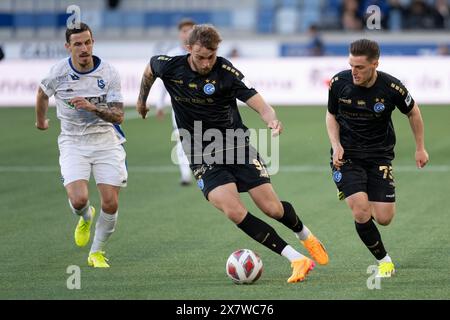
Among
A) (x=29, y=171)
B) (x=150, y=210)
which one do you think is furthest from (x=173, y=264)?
(x=29, y=171)

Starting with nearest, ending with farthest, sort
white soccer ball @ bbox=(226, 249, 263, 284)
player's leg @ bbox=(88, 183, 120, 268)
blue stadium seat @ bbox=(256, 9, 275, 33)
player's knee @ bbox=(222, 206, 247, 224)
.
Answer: white soccer ball @ bbox=(226, 249, 263, 284) → player's knee @ bbox=(222, 206, 247, 224) → player's leg @ bbox=(88, 183, 120, 268) → blue stadium seat @ bbox=(256, 9, 275, 33)

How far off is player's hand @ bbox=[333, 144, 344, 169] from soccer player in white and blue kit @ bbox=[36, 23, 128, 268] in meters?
1.96

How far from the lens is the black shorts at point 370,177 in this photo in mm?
8781

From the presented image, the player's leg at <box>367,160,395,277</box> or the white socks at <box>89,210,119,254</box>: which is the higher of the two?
the player's leg at <box>367,160,395,277</box>

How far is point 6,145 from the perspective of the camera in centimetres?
1978

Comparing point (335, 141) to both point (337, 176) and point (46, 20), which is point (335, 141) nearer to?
point (337, 176)

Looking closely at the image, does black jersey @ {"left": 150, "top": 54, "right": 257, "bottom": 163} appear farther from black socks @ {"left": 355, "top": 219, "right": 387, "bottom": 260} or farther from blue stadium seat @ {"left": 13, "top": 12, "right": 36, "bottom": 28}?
blue stadium seat @ {"left": 13, "top": 12, "right": 36, "bottom": 28}

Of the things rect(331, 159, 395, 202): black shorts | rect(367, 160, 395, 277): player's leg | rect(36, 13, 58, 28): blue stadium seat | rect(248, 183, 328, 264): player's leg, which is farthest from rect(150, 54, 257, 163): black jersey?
rect(36, 13, 58, 28): blue stadium seat

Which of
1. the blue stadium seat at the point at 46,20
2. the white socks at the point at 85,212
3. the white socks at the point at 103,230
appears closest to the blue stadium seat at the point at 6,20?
the blue stadium seat at the point at 46,20

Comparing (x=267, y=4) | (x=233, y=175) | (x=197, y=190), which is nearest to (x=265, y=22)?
(x=267, y=4)

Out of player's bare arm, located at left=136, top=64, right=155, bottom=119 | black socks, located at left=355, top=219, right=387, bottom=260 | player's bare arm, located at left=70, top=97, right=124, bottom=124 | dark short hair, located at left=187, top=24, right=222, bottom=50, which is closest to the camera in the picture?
dark short hair, located at left=187, top=24, right=222, bottom=50

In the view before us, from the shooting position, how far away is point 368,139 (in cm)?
883

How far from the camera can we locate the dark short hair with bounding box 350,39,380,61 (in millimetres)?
8375

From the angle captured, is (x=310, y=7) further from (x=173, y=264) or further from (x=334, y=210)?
(x=173, y=264)
